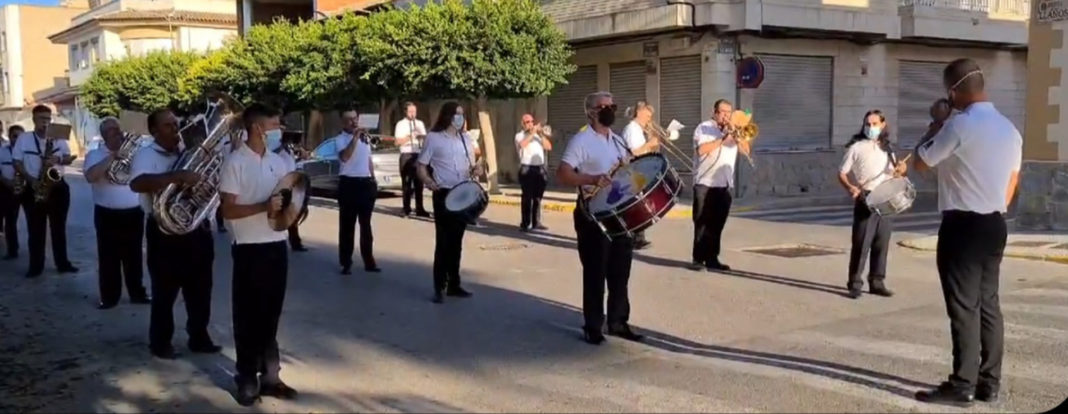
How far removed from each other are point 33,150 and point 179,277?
16.5ft

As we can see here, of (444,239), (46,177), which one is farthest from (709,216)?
(46,177)

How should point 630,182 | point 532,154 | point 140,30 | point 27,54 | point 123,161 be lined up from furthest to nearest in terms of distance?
point 27,54
point 140,30
point 532,154
point 123,161
point 630,182

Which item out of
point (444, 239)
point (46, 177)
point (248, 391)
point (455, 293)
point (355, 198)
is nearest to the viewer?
point (248, 391)

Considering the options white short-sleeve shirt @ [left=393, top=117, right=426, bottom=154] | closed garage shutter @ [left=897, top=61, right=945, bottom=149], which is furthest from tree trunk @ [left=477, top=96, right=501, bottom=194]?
closed garage shutter @ [left=897, top=61, right=945, bottom=149]

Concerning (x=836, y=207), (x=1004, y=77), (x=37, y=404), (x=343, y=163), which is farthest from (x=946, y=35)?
(x=37, y=404)

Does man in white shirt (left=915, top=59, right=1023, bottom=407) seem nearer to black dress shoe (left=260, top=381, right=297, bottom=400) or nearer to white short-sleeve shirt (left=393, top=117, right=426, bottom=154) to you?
black dress shoe (left=260, top=381, right=297, bottom=400)

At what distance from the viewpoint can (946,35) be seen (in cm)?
2323

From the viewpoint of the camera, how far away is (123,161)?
858 cm

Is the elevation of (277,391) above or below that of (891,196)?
below

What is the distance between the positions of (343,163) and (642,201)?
4914 millimetres

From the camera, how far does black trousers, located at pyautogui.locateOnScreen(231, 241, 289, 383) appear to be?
5699 millimetres

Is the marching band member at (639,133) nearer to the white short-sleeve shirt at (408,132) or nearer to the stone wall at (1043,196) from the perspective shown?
the stone wall at (1043,196)

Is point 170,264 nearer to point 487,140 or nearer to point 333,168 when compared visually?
point 487,140

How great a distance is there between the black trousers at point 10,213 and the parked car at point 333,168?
9124 millimetres
